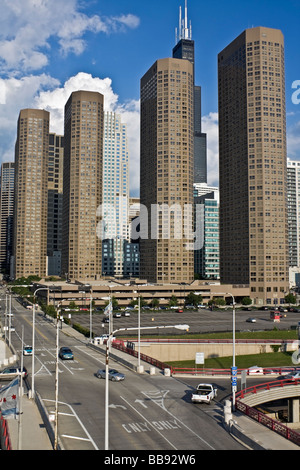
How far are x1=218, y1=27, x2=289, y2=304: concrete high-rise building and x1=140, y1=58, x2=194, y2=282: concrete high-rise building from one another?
20175 millimetres

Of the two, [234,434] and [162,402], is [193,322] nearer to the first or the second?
[162,402]

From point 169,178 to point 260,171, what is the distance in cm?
3798

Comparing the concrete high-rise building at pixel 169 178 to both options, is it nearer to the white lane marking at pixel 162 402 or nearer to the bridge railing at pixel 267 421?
the white lane marking at pixel 162 402

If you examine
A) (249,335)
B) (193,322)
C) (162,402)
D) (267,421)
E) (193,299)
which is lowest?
(193,322)

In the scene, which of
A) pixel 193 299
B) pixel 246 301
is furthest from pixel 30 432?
pixel 246 301

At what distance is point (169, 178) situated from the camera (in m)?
187

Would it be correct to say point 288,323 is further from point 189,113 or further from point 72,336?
point 189,113

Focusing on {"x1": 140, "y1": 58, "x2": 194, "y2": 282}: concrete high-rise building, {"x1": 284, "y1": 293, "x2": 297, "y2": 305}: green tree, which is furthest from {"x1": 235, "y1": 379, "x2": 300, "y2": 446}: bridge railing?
{"x1": 140, "y1": 58, "x2": 194, "y2": 282}: concrete high-rise building

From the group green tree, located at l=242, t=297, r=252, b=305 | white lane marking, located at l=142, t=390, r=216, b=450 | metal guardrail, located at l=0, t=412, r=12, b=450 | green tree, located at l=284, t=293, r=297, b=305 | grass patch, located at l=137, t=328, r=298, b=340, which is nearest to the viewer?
metal guardrail, located at l=0, t=412, r=12, b=450

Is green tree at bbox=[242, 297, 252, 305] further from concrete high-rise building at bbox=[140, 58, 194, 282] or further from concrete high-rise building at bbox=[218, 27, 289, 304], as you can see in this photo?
concrete high-rise building at bbox=[140, 58, 194, 282]

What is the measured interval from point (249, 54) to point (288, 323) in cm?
11294

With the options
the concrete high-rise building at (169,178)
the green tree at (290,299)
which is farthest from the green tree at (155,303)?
the green tree at (290,299)

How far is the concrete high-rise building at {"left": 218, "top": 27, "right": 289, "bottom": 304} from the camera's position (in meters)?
165
